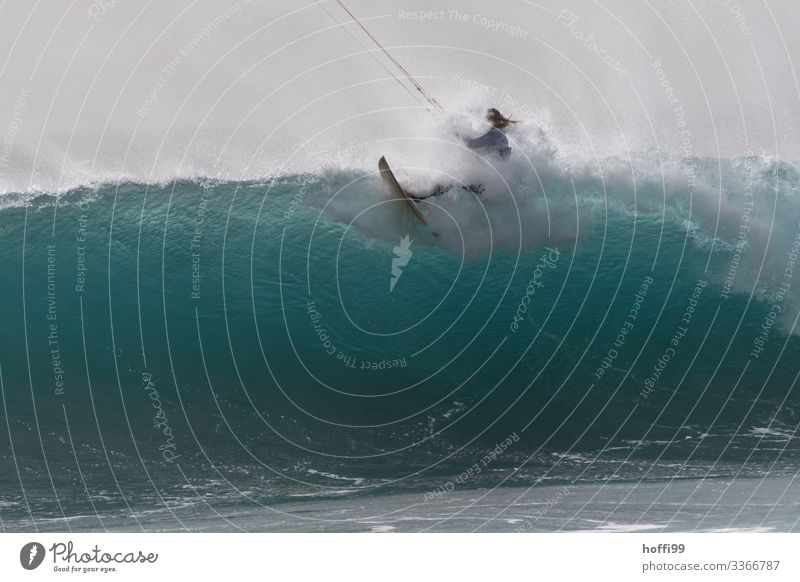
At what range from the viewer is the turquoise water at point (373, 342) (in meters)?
21.8

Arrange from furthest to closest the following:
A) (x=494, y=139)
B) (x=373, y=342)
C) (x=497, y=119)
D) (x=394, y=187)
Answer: (x=497, y=119)
(x=494, y=139)
(x=394, y=187)
(x=373, y=342)

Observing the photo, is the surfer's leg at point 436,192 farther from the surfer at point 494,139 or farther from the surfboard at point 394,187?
the surfer at point 494,139

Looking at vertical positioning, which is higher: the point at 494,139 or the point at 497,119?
the point at 497,119

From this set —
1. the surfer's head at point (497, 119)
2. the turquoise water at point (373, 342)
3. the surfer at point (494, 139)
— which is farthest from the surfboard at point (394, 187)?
the surfer's head at point (497, 119)

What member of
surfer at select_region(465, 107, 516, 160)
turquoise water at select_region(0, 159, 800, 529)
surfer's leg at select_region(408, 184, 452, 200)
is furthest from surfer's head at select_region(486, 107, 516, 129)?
surfer's leg at select_region(408, 184, 452, 200)

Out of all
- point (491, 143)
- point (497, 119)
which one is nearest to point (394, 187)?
point (491, 143)

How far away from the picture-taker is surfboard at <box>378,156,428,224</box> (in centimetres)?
2334

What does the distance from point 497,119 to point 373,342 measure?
21.8 feet

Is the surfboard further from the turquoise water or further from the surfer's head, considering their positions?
the surfer's head

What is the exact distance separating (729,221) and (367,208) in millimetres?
9905

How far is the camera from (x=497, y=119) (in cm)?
2388

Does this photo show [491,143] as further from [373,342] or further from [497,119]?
[373,342]

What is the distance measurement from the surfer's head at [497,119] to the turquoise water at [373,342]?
187 centimetres

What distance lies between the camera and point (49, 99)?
25.3m
